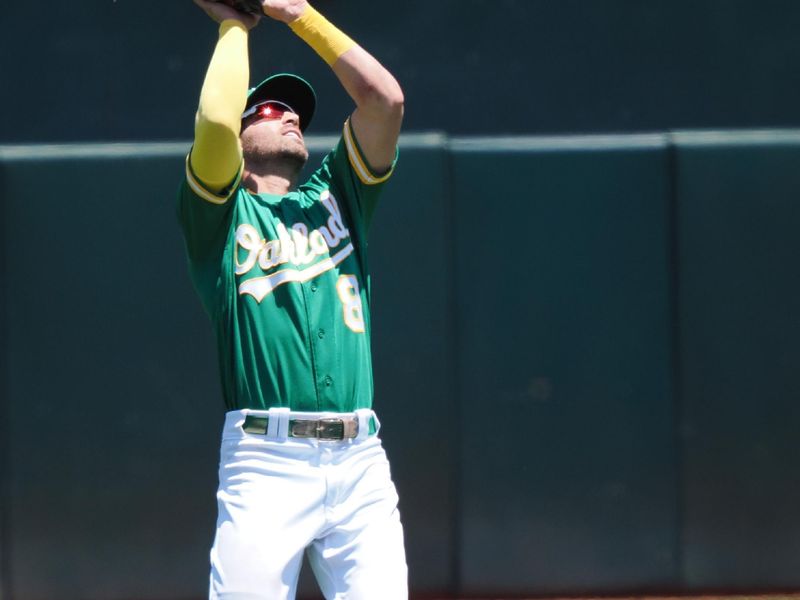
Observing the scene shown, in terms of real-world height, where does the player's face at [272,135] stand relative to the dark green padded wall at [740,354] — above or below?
above

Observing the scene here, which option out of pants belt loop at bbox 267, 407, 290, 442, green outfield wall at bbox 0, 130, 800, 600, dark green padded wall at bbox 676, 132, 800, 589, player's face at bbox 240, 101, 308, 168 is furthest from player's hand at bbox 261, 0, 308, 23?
dark green padded wall at bbox 676, 132, 800, 589

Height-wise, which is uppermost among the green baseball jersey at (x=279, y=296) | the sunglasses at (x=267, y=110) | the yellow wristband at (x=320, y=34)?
the yellow wristband at (x=320, y=34)

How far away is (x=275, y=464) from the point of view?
251 cm

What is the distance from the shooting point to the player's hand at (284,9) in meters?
2.64

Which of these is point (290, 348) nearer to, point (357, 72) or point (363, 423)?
point (363, 423)

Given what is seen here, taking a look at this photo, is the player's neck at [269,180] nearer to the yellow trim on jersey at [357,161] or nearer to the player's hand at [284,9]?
the yellow trim on jersey at [357,161]

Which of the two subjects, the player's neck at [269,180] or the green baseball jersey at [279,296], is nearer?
the green baseball jersey at [279,296]

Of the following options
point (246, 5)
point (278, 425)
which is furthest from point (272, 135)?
point (278, 425)

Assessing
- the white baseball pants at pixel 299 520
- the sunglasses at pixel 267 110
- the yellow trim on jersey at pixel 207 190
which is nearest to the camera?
the white baseball pants at pixel 299 520

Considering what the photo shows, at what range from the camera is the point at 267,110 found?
115 inches

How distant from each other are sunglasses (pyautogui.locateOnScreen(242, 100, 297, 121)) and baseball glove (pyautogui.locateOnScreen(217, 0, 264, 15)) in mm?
288

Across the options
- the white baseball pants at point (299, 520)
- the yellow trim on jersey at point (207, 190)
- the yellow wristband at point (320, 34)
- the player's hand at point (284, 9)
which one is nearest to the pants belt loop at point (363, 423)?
the white baseball pants at point (299, 520)

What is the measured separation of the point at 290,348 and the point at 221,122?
1.71 feet

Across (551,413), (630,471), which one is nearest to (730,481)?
(630,471)
